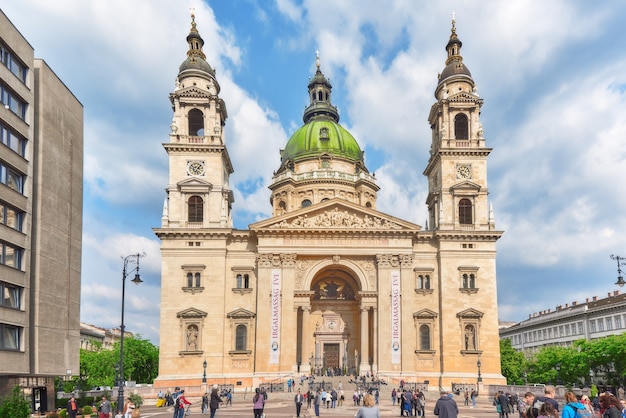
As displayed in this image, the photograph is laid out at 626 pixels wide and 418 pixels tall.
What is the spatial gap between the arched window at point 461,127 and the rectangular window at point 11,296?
44.6 meters

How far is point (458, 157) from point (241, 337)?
2755 cm

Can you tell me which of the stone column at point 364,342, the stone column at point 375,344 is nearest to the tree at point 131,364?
the stone column at point 364,342

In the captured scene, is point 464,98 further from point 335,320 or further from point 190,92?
point 190,92

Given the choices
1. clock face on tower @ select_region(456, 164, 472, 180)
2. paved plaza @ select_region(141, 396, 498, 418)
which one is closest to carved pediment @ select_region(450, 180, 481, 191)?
clock face on tower @ select_region(456, 164, 472, 180)

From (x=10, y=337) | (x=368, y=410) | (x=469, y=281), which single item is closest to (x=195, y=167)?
(x=469, y=281)

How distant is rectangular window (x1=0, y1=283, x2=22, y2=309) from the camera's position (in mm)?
31938

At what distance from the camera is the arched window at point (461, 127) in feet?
208

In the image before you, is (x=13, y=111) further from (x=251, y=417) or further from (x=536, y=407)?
(x=536, y=407)

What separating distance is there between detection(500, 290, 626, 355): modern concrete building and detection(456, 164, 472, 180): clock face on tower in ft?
106

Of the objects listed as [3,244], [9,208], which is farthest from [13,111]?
[3,244]

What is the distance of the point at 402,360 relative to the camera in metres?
55.2

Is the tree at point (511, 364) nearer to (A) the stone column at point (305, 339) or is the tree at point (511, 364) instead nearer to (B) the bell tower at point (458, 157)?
(B) the bell tower at point (458, 157)

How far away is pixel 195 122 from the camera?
6228cm

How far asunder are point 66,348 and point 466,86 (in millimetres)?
45471
